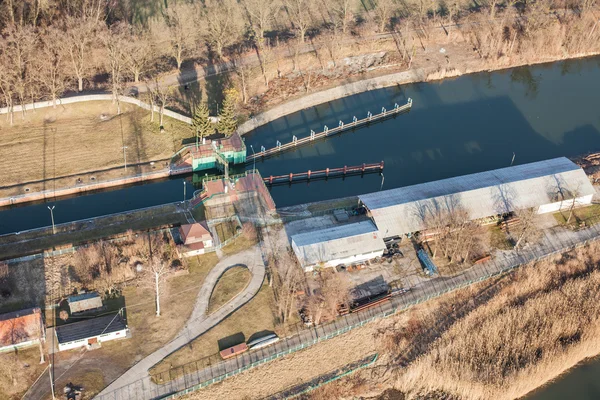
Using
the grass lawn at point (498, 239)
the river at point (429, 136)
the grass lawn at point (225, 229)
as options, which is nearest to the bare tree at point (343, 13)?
the river at point (429, 136)

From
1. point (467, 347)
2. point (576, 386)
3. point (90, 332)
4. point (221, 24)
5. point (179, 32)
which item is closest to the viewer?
point (90, 332)

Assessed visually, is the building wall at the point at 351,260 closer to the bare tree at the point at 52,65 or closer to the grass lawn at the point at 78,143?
the grass lawn at the point at 78,143

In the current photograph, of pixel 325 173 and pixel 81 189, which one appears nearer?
pixel 81 189

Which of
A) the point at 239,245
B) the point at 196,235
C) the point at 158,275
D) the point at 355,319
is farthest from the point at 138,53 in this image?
the point at 355,319

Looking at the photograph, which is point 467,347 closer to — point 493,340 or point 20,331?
point 493,340

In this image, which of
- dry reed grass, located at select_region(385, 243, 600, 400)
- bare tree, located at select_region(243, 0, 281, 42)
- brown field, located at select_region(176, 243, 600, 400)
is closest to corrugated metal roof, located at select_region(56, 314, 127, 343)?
brown field, located at select_region(176, 243, 600, 400)

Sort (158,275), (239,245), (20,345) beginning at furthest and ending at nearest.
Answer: (239,245), (158,275), (20,345)

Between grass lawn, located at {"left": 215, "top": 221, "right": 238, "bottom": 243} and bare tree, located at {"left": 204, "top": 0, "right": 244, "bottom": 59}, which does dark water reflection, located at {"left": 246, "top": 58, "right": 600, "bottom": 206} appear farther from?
bare tree, located at {"left": 204, "top": 0, "right": 244, "bottom": 59}

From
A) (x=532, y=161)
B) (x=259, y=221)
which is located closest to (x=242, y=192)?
(x=259, y=221)
